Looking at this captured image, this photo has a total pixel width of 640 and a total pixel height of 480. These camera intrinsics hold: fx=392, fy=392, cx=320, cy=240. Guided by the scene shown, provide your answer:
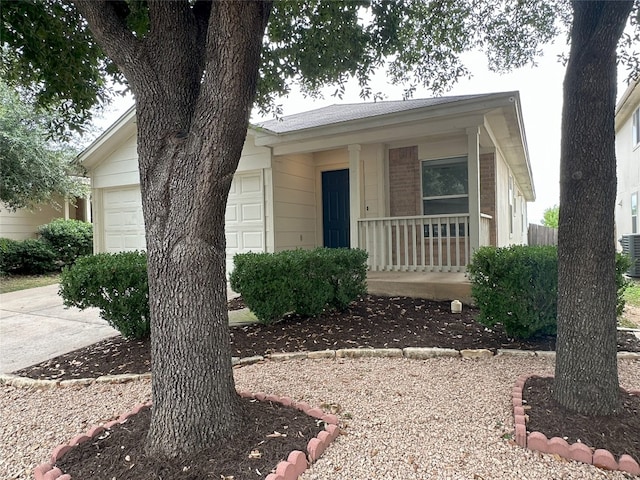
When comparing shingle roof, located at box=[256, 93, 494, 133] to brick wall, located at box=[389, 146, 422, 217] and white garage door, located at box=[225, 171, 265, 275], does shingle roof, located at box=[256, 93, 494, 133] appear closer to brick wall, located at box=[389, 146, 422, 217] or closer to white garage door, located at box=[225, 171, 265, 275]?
brick wall, located at box=[389, 146, 422, 217]

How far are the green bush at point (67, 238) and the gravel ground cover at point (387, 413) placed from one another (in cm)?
1083

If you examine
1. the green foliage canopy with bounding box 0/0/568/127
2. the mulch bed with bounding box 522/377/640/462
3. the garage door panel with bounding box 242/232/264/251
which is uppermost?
the green foliage canopy with bounding box 0/0/568/127

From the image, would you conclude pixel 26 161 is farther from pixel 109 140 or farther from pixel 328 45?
pixel 328 45

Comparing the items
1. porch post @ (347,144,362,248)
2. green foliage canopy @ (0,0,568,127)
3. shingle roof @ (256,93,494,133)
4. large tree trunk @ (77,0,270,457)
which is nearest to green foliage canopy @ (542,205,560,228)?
shingle roof @ (256,93,494,133)

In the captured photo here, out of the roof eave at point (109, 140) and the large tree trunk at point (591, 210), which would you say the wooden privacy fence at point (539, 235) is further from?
the large tree trunk at point (591, 210)

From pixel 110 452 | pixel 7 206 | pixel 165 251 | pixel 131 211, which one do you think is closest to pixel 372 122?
pixel 165 251

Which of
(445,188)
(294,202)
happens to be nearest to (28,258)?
(294,202)

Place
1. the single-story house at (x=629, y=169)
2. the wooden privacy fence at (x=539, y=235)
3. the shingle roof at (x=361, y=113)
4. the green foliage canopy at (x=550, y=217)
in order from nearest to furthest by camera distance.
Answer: the shingle roof at (x=361, y=113) → the single-story house at (x=629, y=169) → the wooden privacy fence at (x=539, y=235) → the green foliage canopy at (x=550, y=217)

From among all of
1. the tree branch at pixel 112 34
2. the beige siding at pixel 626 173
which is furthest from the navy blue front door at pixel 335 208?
the beige siding at pixel 626 173

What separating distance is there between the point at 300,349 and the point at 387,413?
64.3 inches

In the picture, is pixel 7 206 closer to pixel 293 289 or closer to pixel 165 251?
pixel 293 289

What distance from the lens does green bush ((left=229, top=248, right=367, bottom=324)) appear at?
16.0 ft

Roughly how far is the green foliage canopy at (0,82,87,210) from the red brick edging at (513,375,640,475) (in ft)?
37.0

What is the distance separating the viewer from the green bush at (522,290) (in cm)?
391
